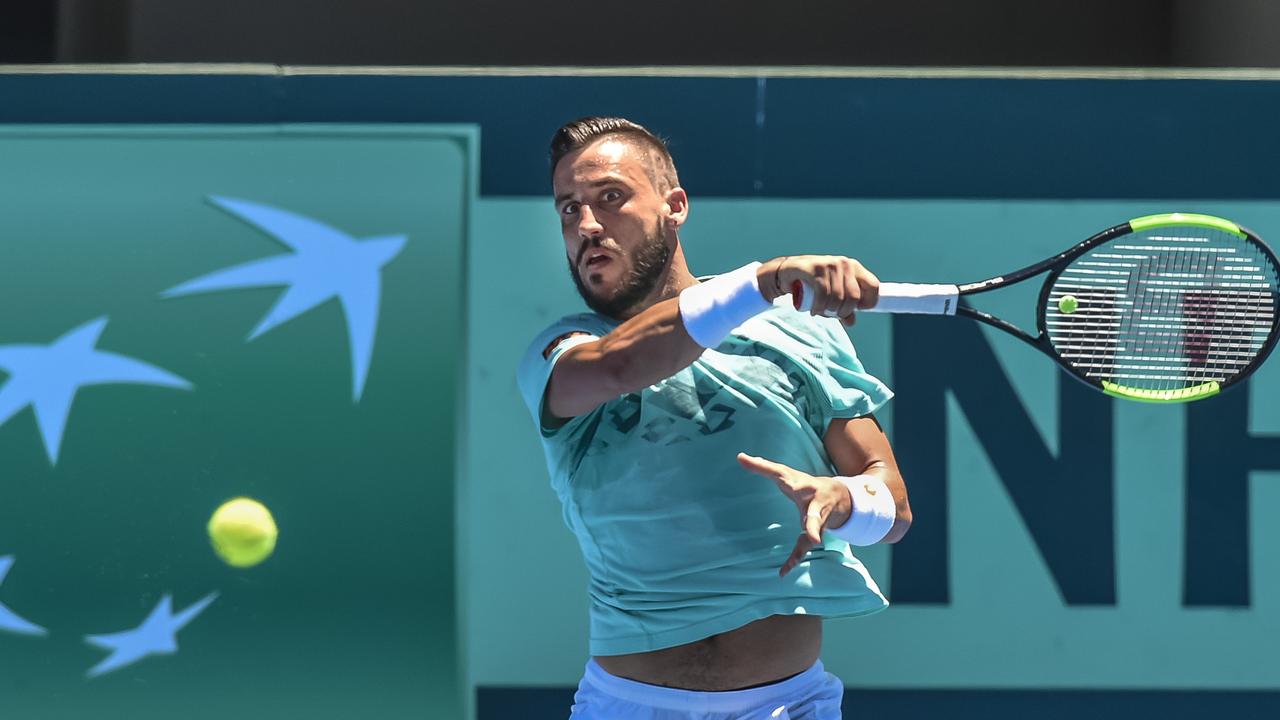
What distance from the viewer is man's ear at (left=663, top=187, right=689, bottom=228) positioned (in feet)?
8.57

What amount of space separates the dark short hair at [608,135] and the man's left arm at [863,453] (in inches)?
22.4

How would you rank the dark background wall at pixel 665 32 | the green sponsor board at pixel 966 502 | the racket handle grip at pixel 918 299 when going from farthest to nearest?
1. the dark background wall at pixel 665 32
2. the green sponsor board at pixel 966 502
3. the racket handle grip at pixel 918 299

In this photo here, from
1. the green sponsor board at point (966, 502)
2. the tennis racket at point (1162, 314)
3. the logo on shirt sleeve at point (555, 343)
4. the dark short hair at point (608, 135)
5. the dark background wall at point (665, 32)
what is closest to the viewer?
the logo on shirt sleeve at point (555, 343)

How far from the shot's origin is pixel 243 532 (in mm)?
3783

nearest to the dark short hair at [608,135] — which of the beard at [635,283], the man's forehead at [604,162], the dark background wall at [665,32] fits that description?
the man's forehead at [604,162]

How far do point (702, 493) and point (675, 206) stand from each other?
23.4 inches

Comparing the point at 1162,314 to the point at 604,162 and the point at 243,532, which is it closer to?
the point at 604,162

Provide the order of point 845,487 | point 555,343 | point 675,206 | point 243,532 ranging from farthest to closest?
point 243,532 < point 675,206 < point 555,343 < point 845,487

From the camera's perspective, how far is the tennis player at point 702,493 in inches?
91.5

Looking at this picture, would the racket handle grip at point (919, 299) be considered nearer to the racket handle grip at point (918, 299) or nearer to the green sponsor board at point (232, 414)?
the racket handle grip at point (918, 299)

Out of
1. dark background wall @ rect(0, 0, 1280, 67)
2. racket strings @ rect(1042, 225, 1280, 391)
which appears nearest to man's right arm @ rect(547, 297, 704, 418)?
racket strings @ rect(1042, 225, 1280, 391)

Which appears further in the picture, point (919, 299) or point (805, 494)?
point (919, 299)

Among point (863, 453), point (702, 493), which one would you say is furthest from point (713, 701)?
point (863, 453)

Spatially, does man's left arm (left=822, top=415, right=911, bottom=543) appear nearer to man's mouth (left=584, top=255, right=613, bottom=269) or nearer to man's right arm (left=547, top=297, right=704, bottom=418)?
man's right arm (left=547, top=297, right=704, bottom=418)
